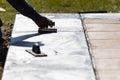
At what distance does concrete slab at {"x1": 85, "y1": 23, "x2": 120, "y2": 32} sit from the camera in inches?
256

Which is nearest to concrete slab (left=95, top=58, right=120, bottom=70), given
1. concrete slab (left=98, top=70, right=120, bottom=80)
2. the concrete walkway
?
the concrete walkway

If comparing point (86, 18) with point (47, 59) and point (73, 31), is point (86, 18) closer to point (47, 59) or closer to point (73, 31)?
point (73, 31)

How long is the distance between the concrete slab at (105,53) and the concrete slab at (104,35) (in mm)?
564

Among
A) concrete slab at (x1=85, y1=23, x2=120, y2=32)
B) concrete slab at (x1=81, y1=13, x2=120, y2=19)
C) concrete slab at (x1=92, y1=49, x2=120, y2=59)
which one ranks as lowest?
concrete slab at (x1=92, y1=49, x2=120, y2=59)

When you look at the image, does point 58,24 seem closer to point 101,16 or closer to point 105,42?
point 101,16

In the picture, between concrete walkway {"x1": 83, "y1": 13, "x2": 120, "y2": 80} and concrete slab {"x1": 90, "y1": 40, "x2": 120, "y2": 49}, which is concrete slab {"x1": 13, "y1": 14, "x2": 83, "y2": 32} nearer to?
concrete walkway {"x1": 83, "y1": 13, "x2": 120, "y2": 80}

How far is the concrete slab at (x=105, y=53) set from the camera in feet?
17.4

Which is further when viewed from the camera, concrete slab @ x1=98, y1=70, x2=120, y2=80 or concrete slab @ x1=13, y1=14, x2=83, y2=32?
concrete slab @ x1=13, y1=14, x2=83, y2=32

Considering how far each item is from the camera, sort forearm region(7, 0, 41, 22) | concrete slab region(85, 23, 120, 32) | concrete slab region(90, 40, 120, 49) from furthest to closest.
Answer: concrete slab region(85, 23, 120, 32) < forearm region(7, 0, 41, 22) < concrete slab region(90, 40, 120, 49)

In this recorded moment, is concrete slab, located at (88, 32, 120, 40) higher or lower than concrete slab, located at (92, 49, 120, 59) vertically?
higher

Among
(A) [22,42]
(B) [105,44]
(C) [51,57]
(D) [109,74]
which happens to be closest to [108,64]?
(D) [109,74]

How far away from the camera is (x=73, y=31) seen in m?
6.45

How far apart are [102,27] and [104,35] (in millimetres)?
467

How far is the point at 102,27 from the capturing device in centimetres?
669
